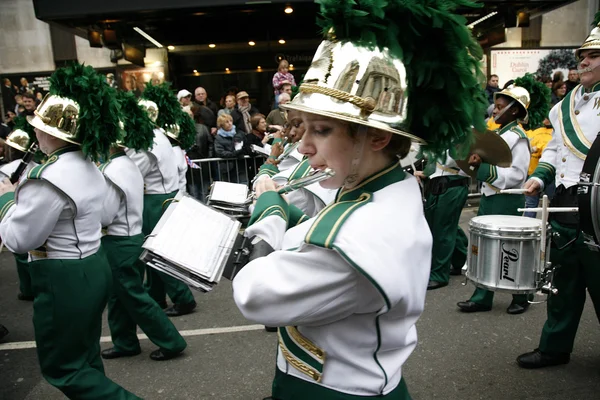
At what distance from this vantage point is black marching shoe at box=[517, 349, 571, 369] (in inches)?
149

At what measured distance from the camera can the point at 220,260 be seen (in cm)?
179

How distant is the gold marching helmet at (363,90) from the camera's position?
1.47 metres

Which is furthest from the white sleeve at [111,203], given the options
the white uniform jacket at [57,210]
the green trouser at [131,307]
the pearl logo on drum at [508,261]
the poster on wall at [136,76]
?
the poster on wall at [136,76]

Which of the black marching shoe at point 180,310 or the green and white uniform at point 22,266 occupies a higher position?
the green and white uniform at point 22,266

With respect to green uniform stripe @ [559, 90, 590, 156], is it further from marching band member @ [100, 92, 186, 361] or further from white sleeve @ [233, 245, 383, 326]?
marching band member @ [100, 92, 186, 361]

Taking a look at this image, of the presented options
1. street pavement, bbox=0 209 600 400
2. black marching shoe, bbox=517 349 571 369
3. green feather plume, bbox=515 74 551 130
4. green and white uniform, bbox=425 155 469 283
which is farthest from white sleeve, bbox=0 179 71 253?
green feather plume, bbox=515 74 551 130

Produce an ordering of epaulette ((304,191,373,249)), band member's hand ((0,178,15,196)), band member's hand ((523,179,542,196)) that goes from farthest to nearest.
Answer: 1. band member's hand ((523,179,542,196))
2. band member's hand ((0,178,15,196))
3. epaulette ((304,191,373,249))

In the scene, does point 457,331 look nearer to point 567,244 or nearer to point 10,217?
point 567,244

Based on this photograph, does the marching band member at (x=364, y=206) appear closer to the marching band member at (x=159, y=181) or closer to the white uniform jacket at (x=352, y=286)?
the white uniform jacket at (x=352, y=286)

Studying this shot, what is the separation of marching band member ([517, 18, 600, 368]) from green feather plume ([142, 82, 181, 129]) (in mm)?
4213

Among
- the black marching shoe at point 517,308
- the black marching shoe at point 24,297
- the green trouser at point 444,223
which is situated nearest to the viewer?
the black marching shoe at point 517,308

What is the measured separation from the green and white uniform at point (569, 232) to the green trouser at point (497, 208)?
114 centimetres

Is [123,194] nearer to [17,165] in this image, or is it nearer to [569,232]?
[17,165]

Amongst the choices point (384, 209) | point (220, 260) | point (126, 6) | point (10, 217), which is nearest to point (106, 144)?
point (10, 217)
